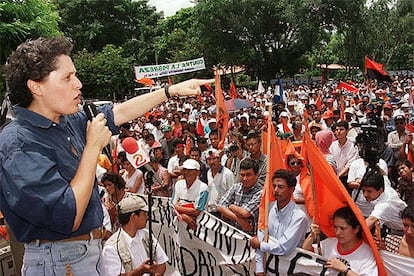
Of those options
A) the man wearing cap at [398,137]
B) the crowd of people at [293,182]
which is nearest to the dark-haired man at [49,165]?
the crowd of people at [293,182]

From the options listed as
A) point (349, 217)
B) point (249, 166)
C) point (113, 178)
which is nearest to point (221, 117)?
point (249, 166)

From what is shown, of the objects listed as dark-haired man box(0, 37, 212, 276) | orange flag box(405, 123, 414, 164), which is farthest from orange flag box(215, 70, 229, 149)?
dark-haired man box(0, 37, 212, 276)

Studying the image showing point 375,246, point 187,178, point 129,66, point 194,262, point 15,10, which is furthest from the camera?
point 129,66

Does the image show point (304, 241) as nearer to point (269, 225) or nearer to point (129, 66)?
point (269, 225)

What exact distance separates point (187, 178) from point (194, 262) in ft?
3.12

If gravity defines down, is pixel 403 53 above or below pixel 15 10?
below

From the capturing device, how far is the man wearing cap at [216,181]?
5.90 m

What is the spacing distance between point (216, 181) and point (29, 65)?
435cm

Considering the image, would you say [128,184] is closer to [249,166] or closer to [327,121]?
[249,166]

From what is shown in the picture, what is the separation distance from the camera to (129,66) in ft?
107

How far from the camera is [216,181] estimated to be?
6.09m

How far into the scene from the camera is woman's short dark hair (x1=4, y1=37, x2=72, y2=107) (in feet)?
6.21

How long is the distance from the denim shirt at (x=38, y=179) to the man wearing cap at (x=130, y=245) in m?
1.51

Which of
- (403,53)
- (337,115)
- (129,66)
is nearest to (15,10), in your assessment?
(129,66)
